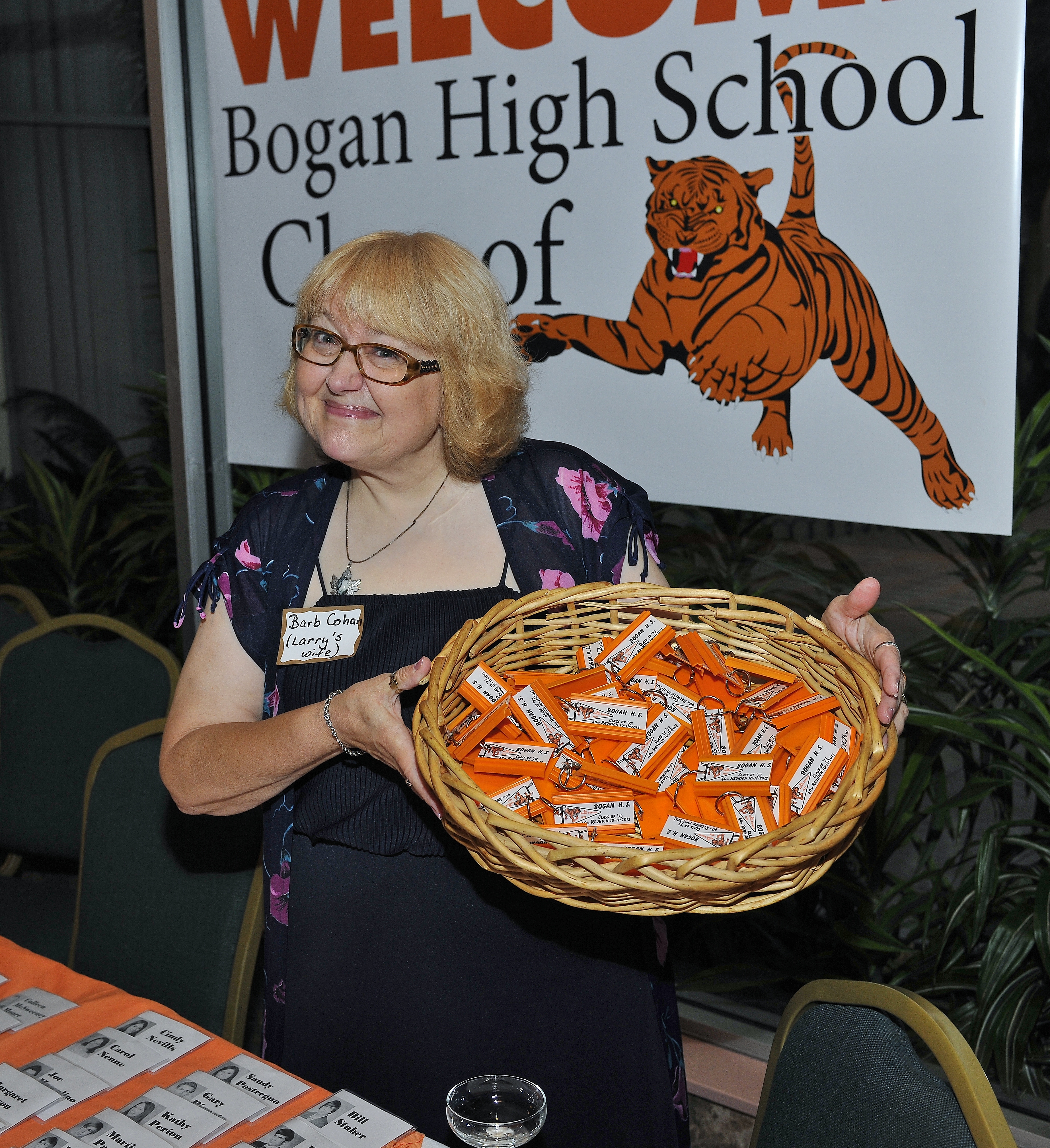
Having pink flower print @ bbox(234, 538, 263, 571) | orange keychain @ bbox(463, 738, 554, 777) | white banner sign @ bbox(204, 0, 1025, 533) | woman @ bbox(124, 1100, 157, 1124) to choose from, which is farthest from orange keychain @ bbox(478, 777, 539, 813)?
white banner sign @ bbox(204, 0, 1025, 533)

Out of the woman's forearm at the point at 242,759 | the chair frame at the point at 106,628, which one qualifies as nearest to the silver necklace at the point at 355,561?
the woman's forearm at the point at 242,759

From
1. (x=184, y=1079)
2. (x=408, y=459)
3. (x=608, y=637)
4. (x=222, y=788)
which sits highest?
(x=408, y=459)

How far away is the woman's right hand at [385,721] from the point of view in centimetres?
121

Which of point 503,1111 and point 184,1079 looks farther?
point 184,1079

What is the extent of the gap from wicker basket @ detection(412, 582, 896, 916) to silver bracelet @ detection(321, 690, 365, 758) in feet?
0.36

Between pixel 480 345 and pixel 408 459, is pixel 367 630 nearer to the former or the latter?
pixel 408 459

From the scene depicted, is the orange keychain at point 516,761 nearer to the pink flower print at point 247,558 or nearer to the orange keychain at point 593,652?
the orange keychain at point 593,652

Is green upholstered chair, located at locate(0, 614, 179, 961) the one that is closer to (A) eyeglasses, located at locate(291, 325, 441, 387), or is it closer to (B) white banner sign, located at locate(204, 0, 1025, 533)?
(B) white banner sign, located at locate(204, 0, 1025, 533)

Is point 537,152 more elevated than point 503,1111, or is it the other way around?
point 537,152

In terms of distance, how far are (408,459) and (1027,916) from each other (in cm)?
143

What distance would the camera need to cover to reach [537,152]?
90.7 inches

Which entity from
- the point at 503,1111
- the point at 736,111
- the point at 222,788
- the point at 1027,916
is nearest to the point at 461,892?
the point at 222,788

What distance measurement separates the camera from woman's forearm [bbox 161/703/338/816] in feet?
4.40

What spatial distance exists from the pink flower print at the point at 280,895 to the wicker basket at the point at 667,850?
14.4 inches
